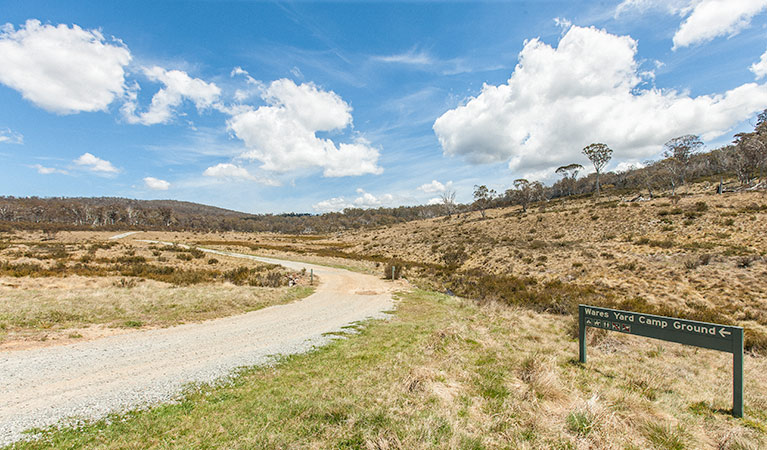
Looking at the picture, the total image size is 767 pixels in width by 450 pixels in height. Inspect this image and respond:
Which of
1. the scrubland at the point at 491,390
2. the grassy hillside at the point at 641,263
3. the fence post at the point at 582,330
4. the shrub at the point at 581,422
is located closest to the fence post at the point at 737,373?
the scrubland at the point at 491,390

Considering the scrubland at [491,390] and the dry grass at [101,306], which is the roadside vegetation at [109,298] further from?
the scrubland at [491,390]

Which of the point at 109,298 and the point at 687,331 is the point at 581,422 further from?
the point at 109,298

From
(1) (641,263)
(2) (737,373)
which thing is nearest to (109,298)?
(2) (737,373)

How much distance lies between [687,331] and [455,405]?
4.43 m

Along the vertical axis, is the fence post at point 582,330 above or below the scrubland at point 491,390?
above

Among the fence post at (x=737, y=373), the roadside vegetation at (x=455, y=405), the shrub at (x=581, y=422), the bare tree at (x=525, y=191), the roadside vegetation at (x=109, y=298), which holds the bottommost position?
the roadside vegetation at (x=109, y=298)

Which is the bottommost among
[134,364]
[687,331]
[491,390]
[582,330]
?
[134,364]

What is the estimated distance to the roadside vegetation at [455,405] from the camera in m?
4.14

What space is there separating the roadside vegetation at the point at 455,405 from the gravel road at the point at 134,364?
26.7 inches

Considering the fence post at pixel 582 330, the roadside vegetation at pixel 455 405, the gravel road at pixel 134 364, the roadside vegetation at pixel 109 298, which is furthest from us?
the roadside vegetation at pixel 109 298

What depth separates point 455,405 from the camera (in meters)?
5.15

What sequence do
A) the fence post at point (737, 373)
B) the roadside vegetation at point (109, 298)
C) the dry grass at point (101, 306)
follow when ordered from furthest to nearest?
the roadside vegetation at point (109, 298) < the dry grass at point (101, 306) < the fence post at point (737, 373)

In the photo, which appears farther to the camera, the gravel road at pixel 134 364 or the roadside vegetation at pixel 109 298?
the roadside vegetation at pixel 109 298

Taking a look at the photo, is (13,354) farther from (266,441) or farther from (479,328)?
(479,328)
